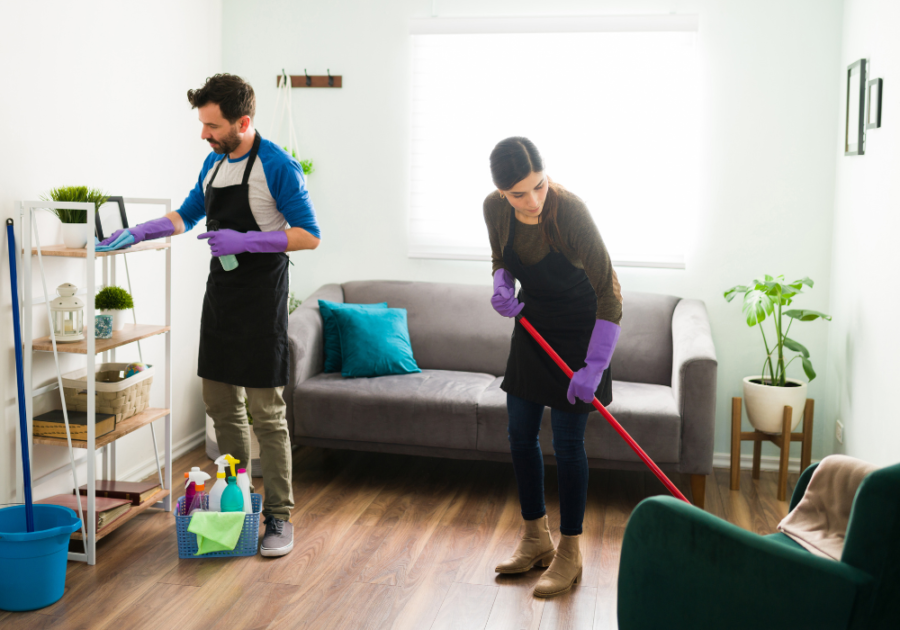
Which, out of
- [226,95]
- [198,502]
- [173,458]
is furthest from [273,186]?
[173,458]

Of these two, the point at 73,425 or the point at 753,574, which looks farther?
the point at 73,425

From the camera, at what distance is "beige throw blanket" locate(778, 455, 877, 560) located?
1.52 meters

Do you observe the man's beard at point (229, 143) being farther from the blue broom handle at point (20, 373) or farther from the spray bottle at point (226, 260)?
the blue broom handle at point (20, 373)

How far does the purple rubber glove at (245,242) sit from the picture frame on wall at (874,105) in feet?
6.82

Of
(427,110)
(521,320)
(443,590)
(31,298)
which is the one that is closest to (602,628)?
(443,590)

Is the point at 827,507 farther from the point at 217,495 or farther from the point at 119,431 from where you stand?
the point at 119,431

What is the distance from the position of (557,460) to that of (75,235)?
1.61 meters

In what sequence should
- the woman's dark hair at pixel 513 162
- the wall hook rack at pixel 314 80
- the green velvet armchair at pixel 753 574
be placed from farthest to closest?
the wall hook rack at pixel 314 80 → the woman's dark hair at pixel 513 162 → the green velvet armchair at pixel 753 574

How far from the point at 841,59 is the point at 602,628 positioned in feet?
8.72

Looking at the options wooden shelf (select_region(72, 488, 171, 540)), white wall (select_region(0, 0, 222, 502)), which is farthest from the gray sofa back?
wooden shelf (select_region(72, 488, 171, 540))

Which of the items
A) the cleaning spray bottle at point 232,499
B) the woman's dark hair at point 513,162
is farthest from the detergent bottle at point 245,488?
the woman's dark hair at point 513,162

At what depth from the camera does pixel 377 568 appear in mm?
2357

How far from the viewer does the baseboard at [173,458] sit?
3098mm

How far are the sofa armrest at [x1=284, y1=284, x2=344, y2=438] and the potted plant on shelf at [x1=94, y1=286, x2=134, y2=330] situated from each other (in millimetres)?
673
